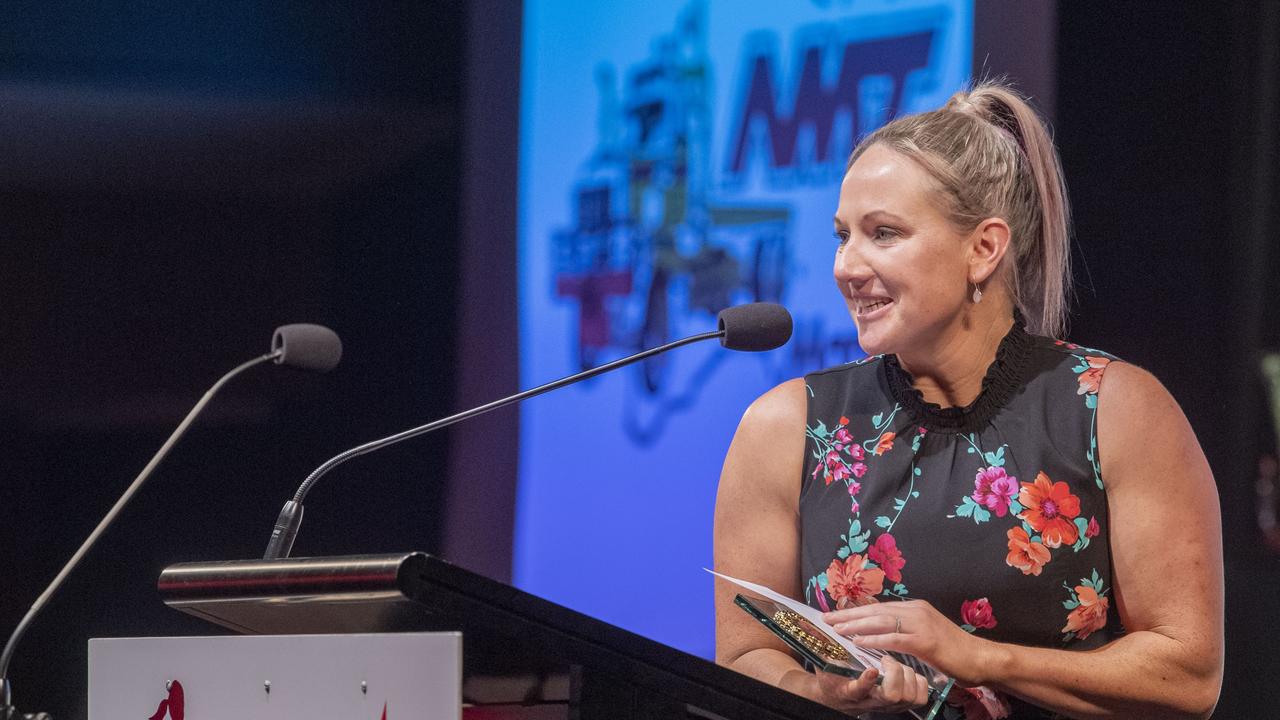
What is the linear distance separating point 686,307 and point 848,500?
1.39m

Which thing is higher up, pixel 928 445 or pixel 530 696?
pixel 928 445

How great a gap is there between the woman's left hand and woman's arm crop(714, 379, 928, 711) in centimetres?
32

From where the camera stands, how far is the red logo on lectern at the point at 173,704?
1.17 meters

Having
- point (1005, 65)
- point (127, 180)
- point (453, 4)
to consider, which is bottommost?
point (127, 180)

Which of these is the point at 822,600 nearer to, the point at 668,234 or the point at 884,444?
the point at 884,444

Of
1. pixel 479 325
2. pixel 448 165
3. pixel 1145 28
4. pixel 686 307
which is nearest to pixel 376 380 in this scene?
pixel 479 325

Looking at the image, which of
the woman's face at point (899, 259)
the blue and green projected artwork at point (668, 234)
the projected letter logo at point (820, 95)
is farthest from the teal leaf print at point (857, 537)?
the projected letter logo at point (820, 95)

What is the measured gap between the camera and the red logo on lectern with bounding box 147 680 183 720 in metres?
1.17

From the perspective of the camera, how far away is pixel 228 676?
113 cm

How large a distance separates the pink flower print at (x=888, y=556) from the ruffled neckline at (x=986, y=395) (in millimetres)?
188

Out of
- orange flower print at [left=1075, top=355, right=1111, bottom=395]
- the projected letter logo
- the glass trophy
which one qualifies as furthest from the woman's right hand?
the projected letter logo

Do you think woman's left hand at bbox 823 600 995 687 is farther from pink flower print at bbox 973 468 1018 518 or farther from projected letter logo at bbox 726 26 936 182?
projected letter logo at bbox 726 26 936 182

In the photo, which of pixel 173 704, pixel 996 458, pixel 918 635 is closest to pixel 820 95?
pixel 996 458

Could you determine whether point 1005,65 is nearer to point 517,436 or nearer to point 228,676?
point 517,436
